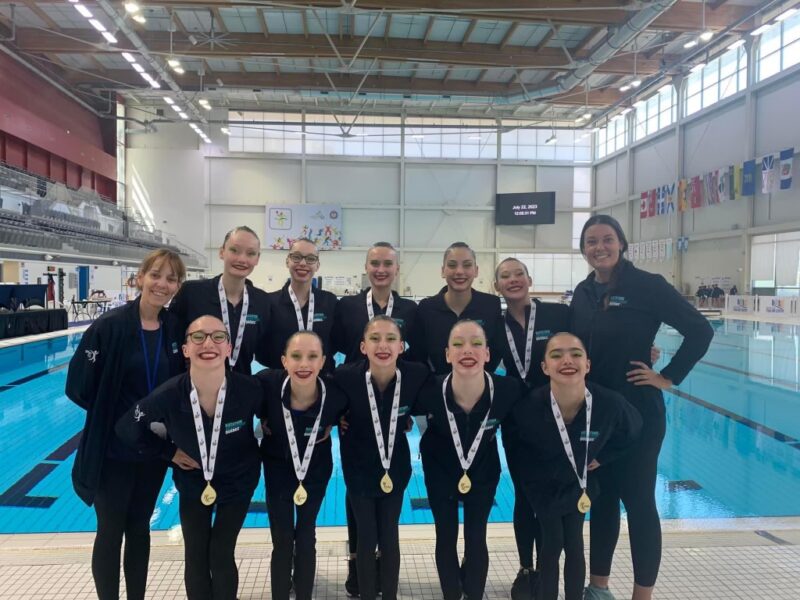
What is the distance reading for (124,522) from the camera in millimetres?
2125

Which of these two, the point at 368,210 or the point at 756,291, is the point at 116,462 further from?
the point at 368,210

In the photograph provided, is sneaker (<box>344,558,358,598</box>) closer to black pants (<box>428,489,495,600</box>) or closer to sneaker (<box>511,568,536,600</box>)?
black pants (<box>428,489,495,600</box>)

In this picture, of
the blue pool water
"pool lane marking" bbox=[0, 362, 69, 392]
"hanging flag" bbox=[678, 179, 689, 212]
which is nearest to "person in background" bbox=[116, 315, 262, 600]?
the blue pool water

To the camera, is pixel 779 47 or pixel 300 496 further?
pixel 779 47

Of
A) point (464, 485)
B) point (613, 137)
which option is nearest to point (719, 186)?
point (613, 137)

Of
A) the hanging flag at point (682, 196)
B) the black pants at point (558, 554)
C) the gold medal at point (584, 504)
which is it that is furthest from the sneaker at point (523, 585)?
the hanging flag at point (682, 196)

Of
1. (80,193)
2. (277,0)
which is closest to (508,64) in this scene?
(277,0)

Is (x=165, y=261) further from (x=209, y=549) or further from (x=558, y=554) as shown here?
(x=558, y=554)

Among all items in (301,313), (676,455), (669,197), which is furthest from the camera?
(669,197)

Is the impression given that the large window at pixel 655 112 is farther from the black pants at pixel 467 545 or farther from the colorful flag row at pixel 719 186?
the black pants at pixel 467 545

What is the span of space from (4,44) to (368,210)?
1497cm

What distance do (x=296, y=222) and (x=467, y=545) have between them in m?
23.7

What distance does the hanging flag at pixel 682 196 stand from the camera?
20.7 meters

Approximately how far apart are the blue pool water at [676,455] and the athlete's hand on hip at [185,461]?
1668 mm
